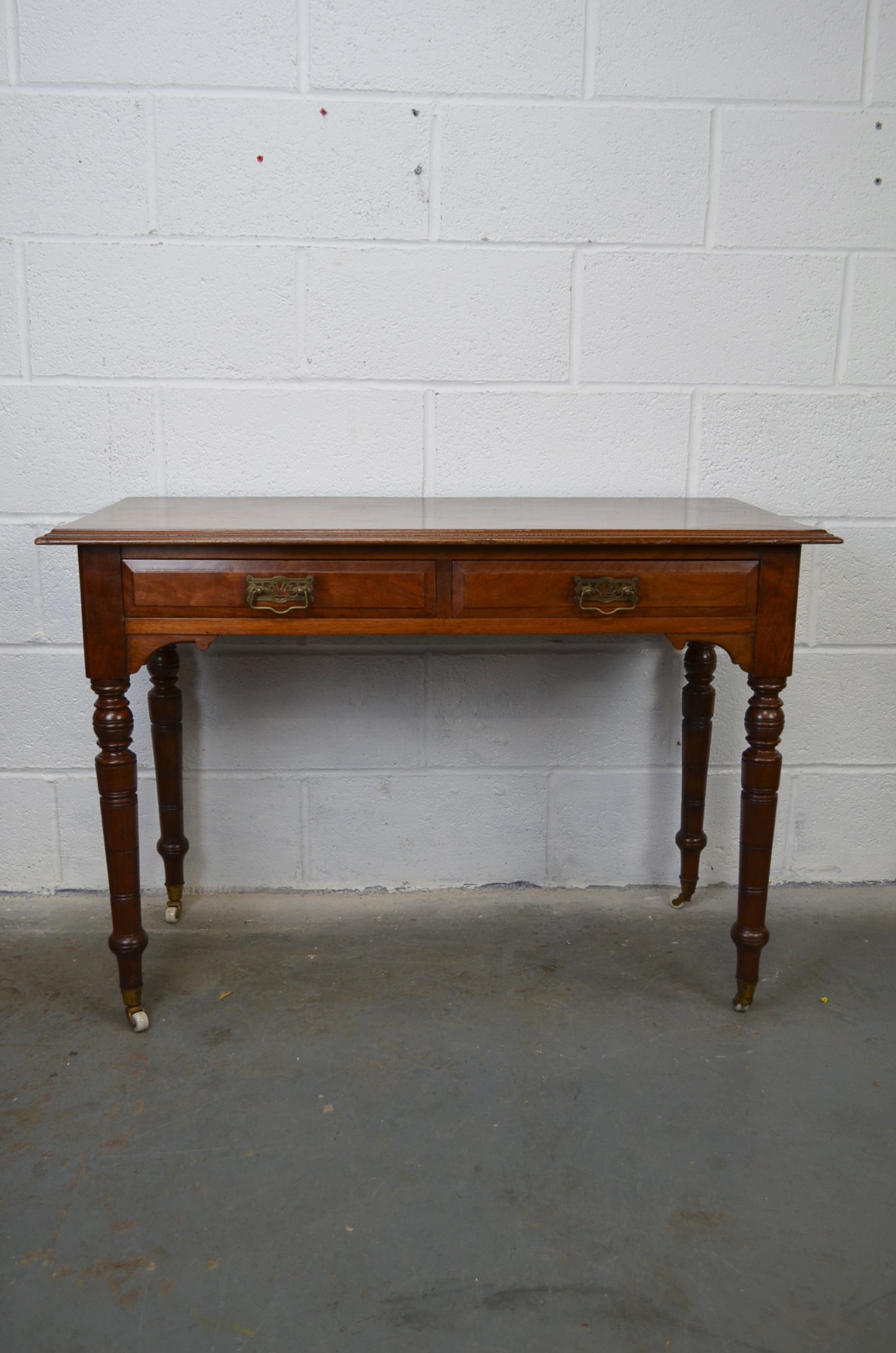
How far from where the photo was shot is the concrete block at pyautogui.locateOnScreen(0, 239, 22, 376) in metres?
2.20

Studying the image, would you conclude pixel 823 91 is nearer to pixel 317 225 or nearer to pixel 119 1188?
pixel 317 225

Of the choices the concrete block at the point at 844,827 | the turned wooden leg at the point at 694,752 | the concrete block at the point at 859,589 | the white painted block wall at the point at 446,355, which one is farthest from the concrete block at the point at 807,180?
the concrete block at the point at 844,827

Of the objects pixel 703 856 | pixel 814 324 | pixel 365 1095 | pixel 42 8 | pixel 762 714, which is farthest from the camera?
pixel 703 856

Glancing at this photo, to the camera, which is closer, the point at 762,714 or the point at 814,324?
the point at 762,714

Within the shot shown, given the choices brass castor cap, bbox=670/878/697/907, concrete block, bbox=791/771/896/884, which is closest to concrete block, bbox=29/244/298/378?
brass castor cap, bbox=670/878/697/907

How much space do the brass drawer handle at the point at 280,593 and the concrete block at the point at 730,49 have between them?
128 cm

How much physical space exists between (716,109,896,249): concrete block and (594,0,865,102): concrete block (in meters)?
0.06

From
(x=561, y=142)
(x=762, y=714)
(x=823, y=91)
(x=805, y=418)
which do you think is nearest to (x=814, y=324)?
Result: (x=805, y=418)

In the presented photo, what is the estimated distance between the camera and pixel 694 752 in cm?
236

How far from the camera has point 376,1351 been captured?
1.26 meters

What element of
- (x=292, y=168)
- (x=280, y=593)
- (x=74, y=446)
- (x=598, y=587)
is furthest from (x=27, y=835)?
(x=292, y=168)

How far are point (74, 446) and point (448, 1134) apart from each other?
1589 mm

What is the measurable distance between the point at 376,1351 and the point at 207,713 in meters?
1.45

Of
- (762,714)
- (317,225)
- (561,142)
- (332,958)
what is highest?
(561,142)
